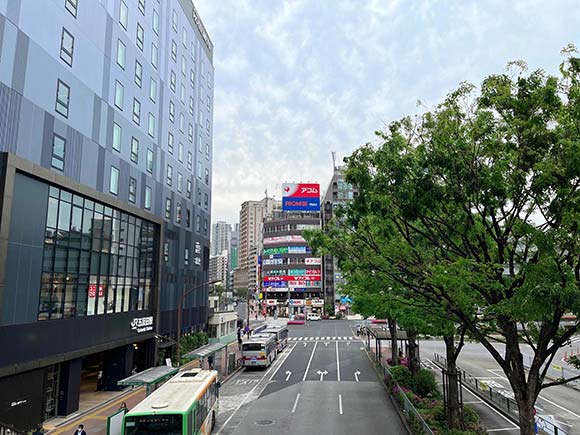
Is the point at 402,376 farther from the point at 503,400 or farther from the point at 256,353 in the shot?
the point at 256,353

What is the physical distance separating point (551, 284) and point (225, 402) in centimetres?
2087

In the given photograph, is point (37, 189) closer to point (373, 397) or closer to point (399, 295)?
point (399, 295)

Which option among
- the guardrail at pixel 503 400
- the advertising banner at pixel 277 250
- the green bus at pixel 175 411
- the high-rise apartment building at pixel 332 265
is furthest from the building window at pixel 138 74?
the advertising banner at pixel 277 250

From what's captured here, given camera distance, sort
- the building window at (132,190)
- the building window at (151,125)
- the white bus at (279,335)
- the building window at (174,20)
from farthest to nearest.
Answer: the white bus at (279,335) → the building window at (174,20) → the building window at (151,125) → the building window at (132,190)

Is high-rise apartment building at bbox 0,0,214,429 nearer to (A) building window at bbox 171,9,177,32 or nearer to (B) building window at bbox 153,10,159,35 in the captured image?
(A) building window at bbox 171,9,177,32

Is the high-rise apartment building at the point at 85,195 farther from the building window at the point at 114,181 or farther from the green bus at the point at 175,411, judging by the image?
the green bus at the point at 175,411

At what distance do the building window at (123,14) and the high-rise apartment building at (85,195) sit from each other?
5.5 inches

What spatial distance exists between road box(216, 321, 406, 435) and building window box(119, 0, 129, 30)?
84.3 ft

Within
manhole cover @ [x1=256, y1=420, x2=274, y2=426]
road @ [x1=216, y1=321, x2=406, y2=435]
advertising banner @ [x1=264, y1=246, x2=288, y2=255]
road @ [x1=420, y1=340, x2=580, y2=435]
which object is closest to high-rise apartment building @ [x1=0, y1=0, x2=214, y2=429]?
road @ [x1=216, y1=321, x2=406, y2=435]

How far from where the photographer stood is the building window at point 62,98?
72.0 feet

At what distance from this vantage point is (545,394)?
1042 inches

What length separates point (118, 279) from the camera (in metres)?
27.7

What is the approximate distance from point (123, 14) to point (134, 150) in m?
9.26

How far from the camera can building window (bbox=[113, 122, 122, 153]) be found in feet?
91.0
